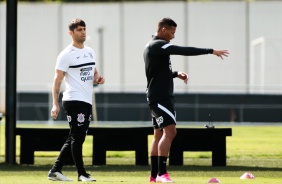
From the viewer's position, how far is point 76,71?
12586 millimetres

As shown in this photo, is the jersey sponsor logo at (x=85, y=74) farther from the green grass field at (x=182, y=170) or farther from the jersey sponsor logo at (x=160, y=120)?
the green grass field at (x=182, y=170)

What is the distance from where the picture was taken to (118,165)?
16.9m

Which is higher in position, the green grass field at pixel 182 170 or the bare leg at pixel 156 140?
the bare leg at pixel 156 140

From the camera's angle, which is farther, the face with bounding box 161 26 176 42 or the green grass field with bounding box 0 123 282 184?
the green grass field with bounding box 0 123 282 184

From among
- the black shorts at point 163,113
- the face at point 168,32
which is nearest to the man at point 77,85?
the black shorts at point 163,113

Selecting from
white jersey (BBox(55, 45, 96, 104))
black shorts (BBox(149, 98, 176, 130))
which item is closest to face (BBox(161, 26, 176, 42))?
black shorts (BBox(149, 98, 176, 130))

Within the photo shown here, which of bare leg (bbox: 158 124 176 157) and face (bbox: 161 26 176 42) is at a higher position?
face (bbox: 161 26 176 42)

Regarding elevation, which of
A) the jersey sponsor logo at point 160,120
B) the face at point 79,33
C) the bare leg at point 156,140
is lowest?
the bare leg at point 156,140

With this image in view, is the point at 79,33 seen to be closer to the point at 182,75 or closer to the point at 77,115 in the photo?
the point at 77,115

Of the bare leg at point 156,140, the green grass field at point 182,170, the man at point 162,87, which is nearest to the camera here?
the man at point 162,87

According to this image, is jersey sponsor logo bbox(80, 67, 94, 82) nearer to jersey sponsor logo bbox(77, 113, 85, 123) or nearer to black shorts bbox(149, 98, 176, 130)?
jersey sponsor logo bbox(77, 113, 85, 123)

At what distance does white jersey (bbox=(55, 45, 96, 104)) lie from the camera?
12.5 m

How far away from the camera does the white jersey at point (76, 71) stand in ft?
41.1

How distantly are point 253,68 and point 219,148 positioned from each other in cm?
3245
